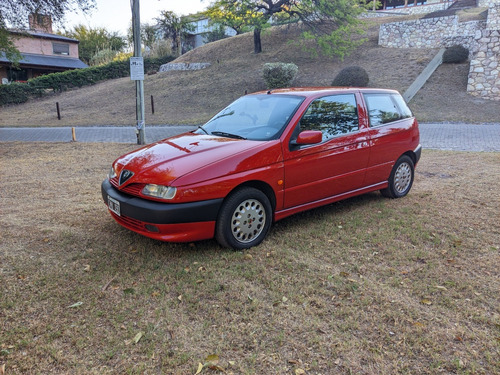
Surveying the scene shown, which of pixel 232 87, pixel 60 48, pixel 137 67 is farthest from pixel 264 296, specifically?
pixel 60 48

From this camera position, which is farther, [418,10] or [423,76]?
[418,10]

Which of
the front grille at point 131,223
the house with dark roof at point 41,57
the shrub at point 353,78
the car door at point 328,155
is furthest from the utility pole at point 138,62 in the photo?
the house with dark roof at point 41,57

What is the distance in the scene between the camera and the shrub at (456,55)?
21.3 meters

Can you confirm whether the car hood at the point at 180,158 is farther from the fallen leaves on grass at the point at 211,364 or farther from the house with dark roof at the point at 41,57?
the house with dark roof at the point at 41,57

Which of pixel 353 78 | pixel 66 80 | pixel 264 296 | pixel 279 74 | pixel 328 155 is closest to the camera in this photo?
pixel 264 296

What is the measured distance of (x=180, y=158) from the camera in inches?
157

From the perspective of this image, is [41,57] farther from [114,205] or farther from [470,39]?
[114,205]

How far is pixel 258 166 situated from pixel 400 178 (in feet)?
9.26

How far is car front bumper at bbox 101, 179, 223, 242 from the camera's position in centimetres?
367

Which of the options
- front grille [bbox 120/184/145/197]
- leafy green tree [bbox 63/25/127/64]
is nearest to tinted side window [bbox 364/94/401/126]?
front grille [bbox 120/184/145/197]

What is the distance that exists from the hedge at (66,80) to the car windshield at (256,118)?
29308 mm

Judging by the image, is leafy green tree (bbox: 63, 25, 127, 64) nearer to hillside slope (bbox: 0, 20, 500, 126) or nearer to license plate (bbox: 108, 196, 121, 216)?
hillside slope (bbox: 0, 20, 500, 126)

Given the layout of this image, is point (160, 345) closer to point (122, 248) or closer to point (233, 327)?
point (233, 327)

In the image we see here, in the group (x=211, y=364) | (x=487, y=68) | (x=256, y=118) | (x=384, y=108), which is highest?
(x=487, y=68)
